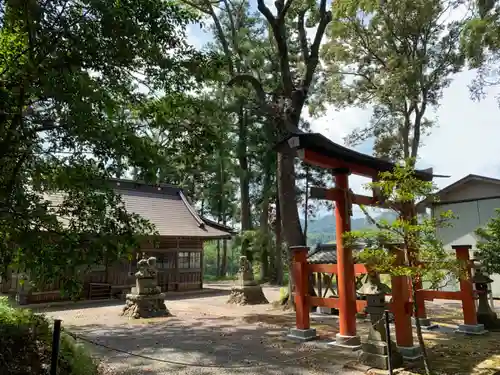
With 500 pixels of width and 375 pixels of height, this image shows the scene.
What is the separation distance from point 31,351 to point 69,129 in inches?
96.2

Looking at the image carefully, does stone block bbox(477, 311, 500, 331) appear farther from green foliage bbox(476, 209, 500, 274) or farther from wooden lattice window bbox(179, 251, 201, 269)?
wooden lattice window bbox(179, 251, 201, 269)

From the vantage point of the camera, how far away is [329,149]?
666 centimetres

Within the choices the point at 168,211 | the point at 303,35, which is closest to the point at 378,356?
the point at 303,35

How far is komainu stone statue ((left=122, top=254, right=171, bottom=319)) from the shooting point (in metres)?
11.2

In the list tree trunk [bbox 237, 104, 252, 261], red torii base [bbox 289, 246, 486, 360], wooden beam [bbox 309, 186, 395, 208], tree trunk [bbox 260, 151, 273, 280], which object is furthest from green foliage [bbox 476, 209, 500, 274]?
tree trunk [bbox 237, 104, 252, 261]

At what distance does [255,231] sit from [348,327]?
54.0ft

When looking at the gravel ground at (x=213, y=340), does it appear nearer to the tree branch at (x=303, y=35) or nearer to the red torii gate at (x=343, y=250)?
the red torii gate at (x=343, y=250)

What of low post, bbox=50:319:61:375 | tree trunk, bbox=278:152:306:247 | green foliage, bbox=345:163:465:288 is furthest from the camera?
tree trunk, bbox=278:152:306:247

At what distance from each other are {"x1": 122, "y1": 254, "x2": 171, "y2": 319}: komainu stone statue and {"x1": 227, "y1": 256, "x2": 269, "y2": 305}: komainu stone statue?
131 inches

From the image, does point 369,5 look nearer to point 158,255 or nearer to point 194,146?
point 194,146

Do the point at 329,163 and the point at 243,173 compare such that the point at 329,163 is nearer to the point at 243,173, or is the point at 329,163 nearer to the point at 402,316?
the point at 402,316

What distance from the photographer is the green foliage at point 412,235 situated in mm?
4852

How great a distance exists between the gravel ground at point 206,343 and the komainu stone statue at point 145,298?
0.44m

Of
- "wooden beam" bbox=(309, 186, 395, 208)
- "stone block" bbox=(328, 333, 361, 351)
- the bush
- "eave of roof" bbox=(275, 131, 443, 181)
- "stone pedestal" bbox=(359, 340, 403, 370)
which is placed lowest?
"stone block" bbox=(328, 333, 361, 351)
